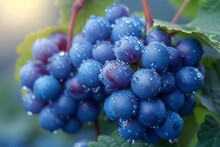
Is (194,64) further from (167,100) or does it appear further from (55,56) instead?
(55,56)

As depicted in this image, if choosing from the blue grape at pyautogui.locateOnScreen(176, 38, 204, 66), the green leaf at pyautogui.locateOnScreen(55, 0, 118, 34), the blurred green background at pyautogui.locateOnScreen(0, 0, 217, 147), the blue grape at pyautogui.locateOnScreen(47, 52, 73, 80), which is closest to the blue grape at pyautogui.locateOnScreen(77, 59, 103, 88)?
the blue grape at pyautogui.locateOnScreen(47, 52, 73, 80)

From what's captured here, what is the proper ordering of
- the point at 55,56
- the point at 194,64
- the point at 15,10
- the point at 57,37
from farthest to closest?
the point at 15,10
the point at 57,37
the point at 55,56
the point at 194,64

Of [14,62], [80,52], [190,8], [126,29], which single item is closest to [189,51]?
[126,29]

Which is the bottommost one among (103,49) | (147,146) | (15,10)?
(15,10)

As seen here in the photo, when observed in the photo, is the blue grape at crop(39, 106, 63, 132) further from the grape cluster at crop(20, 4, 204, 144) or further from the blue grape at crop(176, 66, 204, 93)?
the blue grape at crop(176, 66, 204, 93)

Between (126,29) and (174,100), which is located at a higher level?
(126,29)

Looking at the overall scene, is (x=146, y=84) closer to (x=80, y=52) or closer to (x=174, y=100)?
(x=174, y=100)

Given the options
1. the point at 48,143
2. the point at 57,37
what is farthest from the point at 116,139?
the point at 48,143
